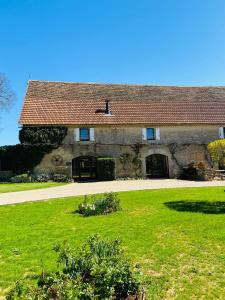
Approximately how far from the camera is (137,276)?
14.7 feet

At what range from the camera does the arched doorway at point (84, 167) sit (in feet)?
90.2

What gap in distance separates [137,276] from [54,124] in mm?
22640

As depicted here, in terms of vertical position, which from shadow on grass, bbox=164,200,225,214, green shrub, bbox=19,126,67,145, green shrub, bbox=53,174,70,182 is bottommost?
shadow on grass, bbox=164,200,225,214

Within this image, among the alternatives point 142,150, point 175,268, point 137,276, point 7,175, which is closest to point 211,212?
point 175,268

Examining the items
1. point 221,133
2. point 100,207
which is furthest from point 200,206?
point 221,133

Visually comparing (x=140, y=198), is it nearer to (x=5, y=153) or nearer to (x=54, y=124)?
(x=54, y=124)

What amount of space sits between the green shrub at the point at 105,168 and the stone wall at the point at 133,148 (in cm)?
103

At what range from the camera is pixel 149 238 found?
25.4 feet

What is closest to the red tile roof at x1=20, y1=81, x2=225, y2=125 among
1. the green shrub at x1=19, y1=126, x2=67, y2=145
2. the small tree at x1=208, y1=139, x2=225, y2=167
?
the green shrub at x1=19, y1=126, x2=67, y2=145

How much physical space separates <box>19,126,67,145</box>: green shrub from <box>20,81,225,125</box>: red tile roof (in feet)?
1.65

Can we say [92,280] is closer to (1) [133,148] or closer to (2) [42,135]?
(2) [42,135]

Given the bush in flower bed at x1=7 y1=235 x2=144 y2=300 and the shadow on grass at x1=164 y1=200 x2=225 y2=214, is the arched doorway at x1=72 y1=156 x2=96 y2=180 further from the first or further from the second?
the bush in flower bed at x1=7 y1=235 x2=144 y2=300

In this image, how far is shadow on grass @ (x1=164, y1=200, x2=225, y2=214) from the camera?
1098 cm

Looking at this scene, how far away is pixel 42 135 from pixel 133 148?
25.9 ft
